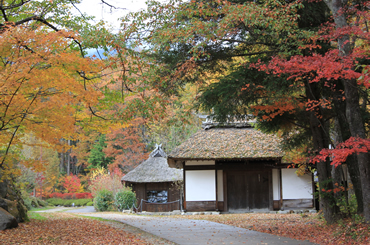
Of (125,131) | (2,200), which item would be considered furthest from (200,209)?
(125,131)

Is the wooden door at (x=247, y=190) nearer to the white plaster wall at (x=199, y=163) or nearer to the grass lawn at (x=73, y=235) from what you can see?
the white plaster wall at (x=199, y=163)

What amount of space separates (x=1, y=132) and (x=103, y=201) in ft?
50.4

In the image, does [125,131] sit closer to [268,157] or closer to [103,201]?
[103,201]

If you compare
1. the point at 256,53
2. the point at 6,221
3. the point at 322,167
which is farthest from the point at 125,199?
the point at 256,53

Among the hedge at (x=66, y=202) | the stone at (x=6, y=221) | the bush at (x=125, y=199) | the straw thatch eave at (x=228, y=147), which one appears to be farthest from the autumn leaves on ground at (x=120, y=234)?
the hedge at (x=66, y=202)

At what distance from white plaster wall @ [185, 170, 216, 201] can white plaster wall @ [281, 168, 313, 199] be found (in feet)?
12.3

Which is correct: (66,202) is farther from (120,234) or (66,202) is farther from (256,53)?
(256,53)

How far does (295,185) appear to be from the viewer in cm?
1620

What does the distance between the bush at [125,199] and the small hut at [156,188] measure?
0.66 meters

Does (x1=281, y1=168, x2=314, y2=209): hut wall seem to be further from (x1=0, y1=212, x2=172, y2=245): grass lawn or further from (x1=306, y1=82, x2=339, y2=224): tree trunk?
(x1=0, y1=212, x2=172, y2=245): grass lawn

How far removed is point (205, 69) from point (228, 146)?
23.0ft

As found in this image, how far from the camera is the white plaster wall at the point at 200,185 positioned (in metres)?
16.2

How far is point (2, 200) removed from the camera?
862 centimetres

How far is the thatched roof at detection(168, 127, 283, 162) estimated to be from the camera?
50.1 feet
